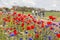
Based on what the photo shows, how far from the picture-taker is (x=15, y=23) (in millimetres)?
5070

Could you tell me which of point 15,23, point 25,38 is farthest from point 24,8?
point 25,38

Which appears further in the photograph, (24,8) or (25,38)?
(24,8)

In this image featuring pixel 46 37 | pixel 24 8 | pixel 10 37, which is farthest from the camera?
pixel 24 8

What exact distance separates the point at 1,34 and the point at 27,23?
0.76 m

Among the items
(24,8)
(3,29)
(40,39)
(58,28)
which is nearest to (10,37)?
(3,29)

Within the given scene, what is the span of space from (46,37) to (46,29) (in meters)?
0.30

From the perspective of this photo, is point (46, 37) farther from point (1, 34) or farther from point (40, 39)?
point (1, 34)

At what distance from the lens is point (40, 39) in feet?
15.4

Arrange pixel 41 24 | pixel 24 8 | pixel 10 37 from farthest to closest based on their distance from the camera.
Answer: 1. pixel 24 8
2. pixel 41 24
3. pixel 10 37

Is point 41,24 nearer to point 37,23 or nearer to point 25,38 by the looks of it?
point 37,23

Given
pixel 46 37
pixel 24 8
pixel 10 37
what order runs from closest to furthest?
pixel 10 37, pixel 46 37, pixel 24 8

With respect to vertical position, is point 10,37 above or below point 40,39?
above

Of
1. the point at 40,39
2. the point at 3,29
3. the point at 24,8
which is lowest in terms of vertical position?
the point at 24,8

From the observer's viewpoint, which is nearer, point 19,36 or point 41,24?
point 19,36
